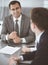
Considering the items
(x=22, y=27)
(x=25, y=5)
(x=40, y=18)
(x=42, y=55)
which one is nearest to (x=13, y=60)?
(x=42, y=55)

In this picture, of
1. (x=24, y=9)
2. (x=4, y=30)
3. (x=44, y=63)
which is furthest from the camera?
(x=24, y=9)

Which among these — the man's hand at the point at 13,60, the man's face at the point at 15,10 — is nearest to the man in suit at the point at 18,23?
the man's face at the point at 15,10

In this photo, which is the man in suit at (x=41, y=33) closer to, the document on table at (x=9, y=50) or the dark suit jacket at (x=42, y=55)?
the dark suit jacket at (x=42, y=55)

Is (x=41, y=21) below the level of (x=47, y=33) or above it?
above

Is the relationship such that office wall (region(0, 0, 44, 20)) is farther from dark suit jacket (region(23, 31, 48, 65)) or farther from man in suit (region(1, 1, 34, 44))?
dark suit jacket (region(23, 31, 48, 65))

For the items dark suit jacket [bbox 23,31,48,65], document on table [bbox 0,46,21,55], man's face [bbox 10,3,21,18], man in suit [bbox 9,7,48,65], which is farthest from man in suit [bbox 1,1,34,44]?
dark suit jacket [bbox 23,31,48,65]

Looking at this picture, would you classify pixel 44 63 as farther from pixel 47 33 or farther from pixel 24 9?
pixel 24 9

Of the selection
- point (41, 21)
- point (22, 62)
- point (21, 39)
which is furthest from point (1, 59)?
point (21, 39)

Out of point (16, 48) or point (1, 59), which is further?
point (16, 48)

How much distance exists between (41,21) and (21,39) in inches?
44.8

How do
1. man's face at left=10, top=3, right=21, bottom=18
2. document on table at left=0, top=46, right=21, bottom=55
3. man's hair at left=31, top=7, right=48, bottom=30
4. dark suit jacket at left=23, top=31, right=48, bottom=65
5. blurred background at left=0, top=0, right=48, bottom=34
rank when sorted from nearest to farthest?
dark suit jacket at left=23, top=31, right=48, bottom=65 → man's hair at left=31, top=7, right=48, bottom=30 → document on table at left=0, top=46, right=21, bottom=55 → man's face at left=10, top=3, right=21, bottom=18 → blurred background at left=0, top=0, right=48, bottom=34

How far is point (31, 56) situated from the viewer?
7.22ft

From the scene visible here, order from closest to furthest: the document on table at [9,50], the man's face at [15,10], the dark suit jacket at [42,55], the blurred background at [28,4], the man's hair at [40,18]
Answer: the dark suit jacket at [42,55] → the man's hair at [40,18] → the document on table at [9,50] → the man's face at [15,10] → the blurred background at [28,4]

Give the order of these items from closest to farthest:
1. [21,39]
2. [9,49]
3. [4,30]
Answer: [9,49] → [21,39] → [4,30]
